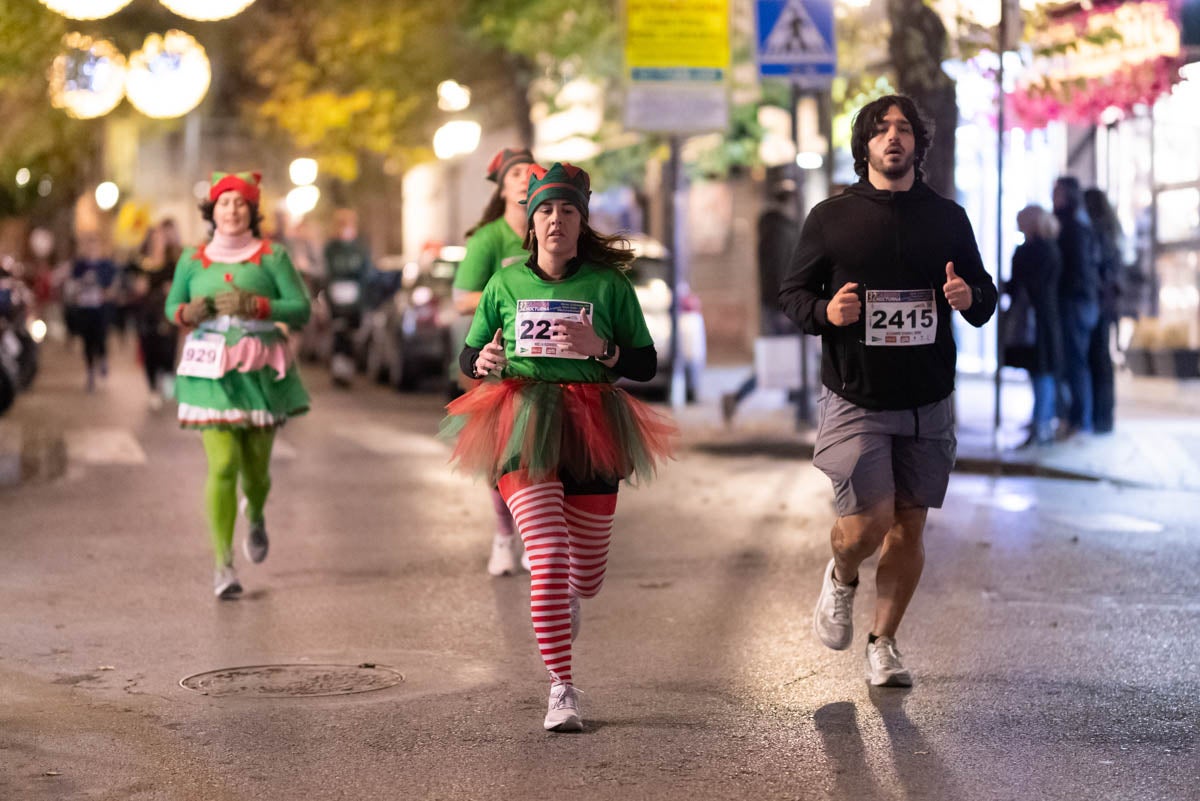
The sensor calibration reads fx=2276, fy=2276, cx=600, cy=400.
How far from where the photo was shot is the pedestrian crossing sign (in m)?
17.8

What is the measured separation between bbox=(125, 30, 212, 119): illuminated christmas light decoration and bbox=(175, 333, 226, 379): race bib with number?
34.8 ft

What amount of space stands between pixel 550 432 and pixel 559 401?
0.14 m

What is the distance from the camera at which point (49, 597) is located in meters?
10.5

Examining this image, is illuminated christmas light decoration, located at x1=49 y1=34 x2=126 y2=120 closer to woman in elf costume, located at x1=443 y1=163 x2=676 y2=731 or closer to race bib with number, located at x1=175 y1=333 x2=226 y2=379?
race bib with number, located at x1=175 y1=333 x2=226 y2=379

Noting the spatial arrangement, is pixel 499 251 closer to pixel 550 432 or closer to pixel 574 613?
pixel 574 613

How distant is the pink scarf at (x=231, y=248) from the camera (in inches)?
413

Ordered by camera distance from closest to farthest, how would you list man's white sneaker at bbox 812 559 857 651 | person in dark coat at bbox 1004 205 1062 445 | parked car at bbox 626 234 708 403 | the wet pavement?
the wet pavement, man's white sneaker at bbox 812 559 857 651, person in dark coat at bbox 1004 205 1062 445, parked car at bbox 626 234 708 403

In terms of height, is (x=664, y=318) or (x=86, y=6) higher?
(x=86, y=6)

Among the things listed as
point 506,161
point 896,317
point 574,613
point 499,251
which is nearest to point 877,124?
point 896,317

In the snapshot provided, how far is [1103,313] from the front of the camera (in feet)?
61.2

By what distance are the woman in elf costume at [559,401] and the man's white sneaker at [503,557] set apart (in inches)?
128

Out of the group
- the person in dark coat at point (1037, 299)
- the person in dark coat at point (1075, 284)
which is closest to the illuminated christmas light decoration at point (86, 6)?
the person in dark coat at point (1037, 299)

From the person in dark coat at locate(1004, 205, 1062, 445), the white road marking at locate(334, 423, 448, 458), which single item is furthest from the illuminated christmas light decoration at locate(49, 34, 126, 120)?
the person in dark coat at locate(1004, 205, 1062, 445)

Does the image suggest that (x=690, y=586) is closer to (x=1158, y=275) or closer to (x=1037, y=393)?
(x=1037, y=393)
